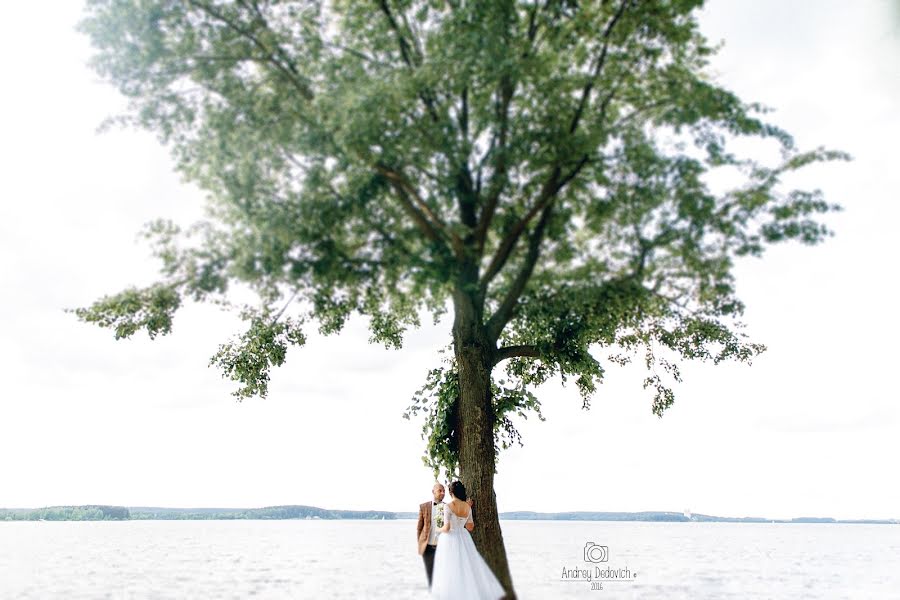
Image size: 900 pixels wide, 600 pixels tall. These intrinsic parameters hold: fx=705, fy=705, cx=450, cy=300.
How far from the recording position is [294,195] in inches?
478

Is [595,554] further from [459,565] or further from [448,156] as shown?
[448,156]

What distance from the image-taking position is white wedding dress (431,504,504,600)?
11797mm

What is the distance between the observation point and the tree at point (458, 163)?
1177cm

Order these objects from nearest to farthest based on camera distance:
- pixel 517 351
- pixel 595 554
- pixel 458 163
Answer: pixel 458 163 → pixel 517 351 → pixel 595 554

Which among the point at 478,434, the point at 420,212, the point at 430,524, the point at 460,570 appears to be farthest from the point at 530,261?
the point at 460,570

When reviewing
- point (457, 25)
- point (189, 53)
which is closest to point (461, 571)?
point (457, 25)

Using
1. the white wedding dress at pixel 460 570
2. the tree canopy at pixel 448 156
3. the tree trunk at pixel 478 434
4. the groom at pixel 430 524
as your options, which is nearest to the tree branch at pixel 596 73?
the tree canopy at pixel 448 156

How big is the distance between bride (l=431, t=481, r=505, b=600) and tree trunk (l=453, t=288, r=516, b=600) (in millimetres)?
357

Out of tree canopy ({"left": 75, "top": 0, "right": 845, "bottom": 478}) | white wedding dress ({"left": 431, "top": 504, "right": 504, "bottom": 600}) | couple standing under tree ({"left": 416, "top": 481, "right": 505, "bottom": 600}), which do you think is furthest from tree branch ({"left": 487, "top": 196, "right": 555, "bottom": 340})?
white wedding dress ({"left": 431, "top": 504, "right": 504, "bottom": 600})

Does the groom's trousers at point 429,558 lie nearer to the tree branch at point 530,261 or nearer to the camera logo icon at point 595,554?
the tree branch at point 530,261

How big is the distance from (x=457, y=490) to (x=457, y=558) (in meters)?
1.12

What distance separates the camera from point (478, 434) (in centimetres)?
1312

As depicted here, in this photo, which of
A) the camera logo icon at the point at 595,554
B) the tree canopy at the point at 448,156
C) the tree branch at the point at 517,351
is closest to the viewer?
the tree canopy at the point at 448,156

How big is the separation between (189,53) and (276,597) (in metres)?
16.7
